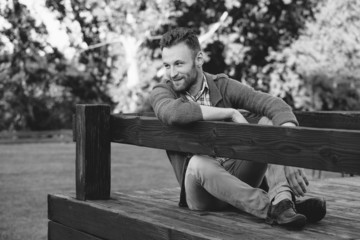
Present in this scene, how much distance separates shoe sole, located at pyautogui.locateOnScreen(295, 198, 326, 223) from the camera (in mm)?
3711

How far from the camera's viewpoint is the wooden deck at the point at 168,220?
3.52 meters

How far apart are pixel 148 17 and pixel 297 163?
1799 cm

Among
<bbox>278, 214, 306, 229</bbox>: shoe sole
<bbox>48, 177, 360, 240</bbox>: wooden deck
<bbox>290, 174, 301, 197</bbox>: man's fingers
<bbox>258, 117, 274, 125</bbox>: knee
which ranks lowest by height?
<bbox>48, 177, 360, 240</bbox>: wooden deck

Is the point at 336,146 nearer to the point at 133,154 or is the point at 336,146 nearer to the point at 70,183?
the point at 70,183

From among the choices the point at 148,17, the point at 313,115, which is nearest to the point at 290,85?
the point at 148,17

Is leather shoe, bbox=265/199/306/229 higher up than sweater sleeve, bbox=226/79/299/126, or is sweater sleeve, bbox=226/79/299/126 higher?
sweater sleeve, bbox=226/79/299/126

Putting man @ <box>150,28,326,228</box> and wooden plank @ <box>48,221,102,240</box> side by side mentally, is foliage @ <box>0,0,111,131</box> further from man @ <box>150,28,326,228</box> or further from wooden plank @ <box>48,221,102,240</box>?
man @ <box>150,28,326,228</box>

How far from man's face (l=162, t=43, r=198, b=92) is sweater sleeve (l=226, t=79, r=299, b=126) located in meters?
0.27

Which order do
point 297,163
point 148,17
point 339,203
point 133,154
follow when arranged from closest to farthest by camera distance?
point 297,163 → point 339,203 → point 133,154 → point 148,17

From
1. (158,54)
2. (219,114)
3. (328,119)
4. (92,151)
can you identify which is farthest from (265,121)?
(158,54)

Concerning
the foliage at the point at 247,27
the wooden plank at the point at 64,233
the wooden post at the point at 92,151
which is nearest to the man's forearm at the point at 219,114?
the wooden post at the point at 92,151

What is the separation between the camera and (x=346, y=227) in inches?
145

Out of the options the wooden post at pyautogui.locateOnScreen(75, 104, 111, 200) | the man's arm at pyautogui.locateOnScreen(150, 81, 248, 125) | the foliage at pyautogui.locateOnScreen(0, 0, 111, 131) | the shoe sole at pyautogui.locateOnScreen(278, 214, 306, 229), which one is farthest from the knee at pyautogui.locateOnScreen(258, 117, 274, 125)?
the foliage at pyautogui.locateOnScreen(0, 0, 111, 131)

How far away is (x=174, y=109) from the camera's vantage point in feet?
12.6
